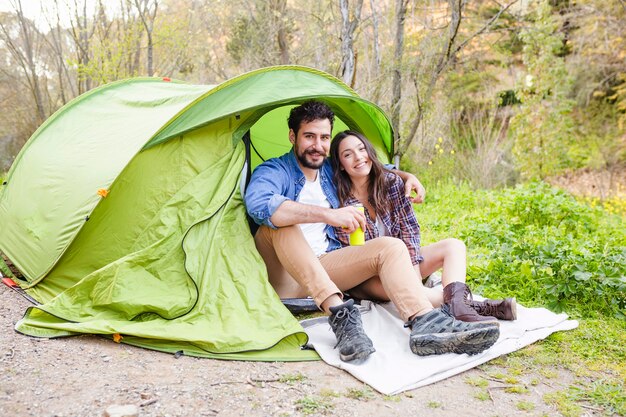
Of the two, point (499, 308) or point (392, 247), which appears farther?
point (499, 308)

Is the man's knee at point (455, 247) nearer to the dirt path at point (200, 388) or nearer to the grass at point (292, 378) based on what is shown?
the dirt path at point (200, 388)

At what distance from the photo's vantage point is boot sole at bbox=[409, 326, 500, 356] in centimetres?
246

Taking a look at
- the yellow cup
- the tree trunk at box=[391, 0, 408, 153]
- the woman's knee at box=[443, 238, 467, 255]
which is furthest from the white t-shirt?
the tree trunk at box=[391, 0, 408, 153]

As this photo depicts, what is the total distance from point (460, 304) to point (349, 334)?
0.57 m

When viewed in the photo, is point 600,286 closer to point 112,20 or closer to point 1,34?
point 112,20

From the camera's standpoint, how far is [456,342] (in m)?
2.47

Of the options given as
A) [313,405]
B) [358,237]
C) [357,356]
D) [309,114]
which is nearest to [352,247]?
[358,237]

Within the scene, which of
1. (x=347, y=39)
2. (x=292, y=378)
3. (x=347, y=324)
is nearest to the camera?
(x=292, y=378)

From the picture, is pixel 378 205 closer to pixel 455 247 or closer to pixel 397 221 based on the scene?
pixel 397 221

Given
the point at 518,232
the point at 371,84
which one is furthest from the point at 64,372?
the point at 371,84

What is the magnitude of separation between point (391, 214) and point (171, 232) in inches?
47.2

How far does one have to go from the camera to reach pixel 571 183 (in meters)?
11.3

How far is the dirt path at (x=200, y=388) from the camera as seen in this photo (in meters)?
2.02

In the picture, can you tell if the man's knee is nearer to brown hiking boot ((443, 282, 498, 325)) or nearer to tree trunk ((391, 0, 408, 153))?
brown hiking boot ((443, 282, 498, 325))
